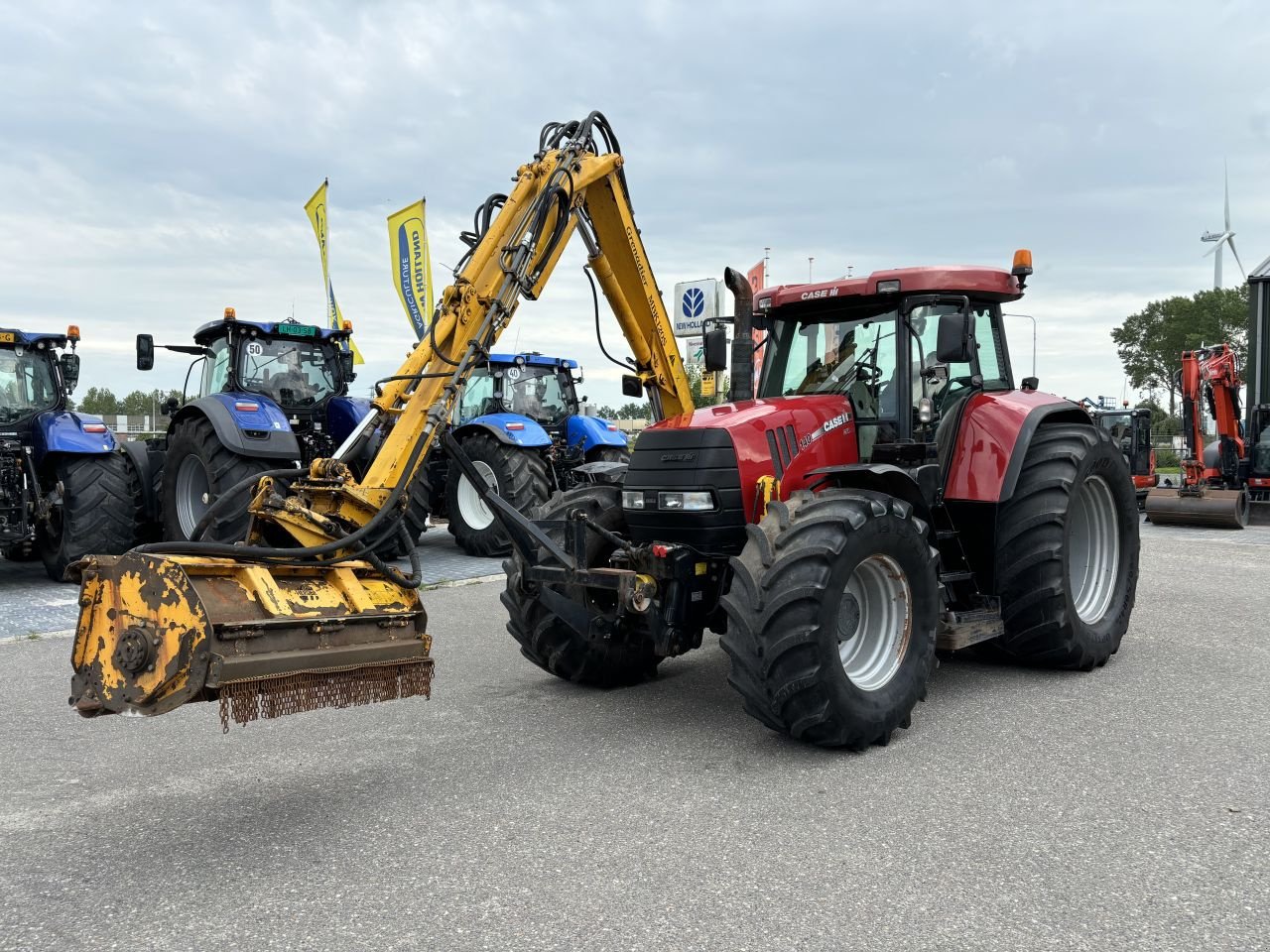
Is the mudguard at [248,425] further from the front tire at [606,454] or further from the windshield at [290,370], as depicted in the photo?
the front tire at [606,454]

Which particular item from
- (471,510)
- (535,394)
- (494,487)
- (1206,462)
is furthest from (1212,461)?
(494,487)

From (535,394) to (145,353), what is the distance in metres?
4.56

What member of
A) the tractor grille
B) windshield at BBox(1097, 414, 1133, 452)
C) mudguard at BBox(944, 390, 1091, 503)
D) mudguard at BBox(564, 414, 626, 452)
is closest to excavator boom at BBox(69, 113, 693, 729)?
the tractor grille

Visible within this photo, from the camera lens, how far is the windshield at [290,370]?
1090 centimetres

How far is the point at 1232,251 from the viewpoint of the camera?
40.4 metres

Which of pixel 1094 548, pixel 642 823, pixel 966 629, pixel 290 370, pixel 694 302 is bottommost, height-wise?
pixel 642 823

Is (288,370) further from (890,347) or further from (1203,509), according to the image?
(1203,509)

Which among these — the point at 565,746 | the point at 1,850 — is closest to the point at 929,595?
the point at 565,746

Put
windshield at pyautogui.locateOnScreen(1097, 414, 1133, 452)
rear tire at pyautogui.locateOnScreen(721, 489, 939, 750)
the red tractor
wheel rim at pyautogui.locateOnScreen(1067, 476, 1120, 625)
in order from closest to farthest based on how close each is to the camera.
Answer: rear tire at pyautogui.locateOnScreen(721, 489, 939, 750), the red tractor, wheel rim at pyautogui.locateOnScreen(1067, 476, 1120, 625), windshield at pyautogui.locateOnScreen(1097, 414, 1133, 452)

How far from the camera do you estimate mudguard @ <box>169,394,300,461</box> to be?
9.37 m

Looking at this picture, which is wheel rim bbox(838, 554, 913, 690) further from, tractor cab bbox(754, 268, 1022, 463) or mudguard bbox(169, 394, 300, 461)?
mudguard bbox(169, 394, 300, 461)

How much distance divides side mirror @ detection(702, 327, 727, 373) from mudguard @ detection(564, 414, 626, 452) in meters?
6.42

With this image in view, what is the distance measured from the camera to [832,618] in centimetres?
444

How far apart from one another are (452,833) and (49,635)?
200 inches
